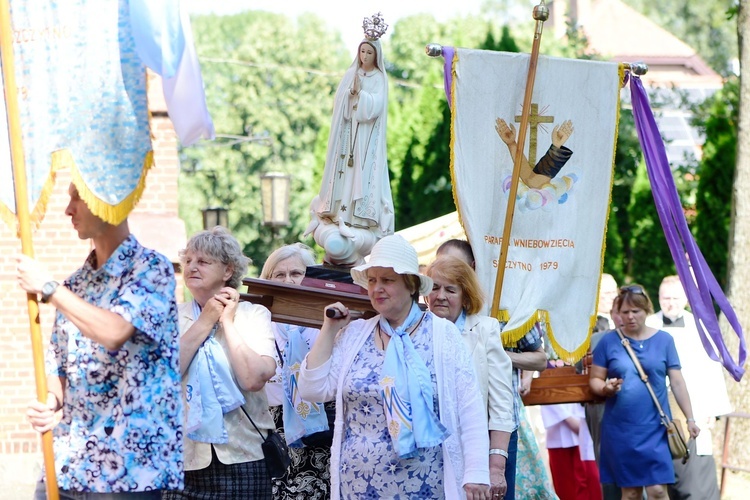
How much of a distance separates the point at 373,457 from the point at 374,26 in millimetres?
2656

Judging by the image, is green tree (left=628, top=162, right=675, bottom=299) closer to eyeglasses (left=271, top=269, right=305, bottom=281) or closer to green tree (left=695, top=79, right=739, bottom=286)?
green tree (left=695, top=79, right=739, bottom=286)

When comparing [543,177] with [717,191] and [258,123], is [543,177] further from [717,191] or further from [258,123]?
[258,123]

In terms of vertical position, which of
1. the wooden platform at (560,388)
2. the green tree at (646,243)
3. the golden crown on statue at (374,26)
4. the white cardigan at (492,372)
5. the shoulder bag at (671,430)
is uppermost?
the golden crown on statue at (374,26)

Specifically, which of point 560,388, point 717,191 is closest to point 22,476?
point 560,388

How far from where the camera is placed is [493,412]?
6582mm

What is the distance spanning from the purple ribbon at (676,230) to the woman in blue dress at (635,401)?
603mm

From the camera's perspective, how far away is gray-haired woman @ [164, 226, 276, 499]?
19.8 ft

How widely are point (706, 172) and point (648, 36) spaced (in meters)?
48.0

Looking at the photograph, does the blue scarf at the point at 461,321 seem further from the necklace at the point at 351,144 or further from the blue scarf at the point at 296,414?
the necklace at the point at 351,144

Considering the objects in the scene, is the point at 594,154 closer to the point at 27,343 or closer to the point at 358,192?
the point at 358,192

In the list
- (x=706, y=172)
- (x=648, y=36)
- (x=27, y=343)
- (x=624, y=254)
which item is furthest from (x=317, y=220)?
(x=648, y=36)

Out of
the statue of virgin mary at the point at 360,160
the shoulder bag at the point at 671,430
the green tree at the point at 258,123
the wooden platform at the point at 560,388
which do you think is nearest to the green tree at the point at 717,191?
the shoulder bag at the point at 671,430

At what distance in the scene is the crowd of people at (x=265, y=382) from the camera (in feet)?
15.6

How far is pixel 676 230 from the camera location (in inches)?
341
